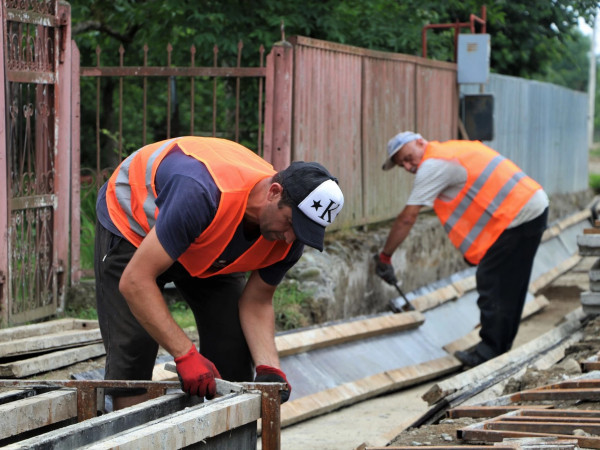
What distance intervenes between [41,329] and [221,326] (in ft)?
5.86

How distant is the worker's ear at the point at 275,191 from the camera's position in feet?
12.5

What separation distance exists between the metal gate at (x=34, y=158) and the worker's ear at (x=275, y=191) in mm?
2781

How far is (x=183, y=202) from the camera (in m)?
3.67

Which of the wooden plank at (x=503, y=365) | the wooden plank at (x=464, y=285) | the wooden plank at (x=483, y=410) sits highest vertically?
the wooden plank at (x=483, y=410)

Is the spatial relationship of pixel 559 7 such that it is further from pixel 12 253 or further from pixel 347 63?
pixel 12 253

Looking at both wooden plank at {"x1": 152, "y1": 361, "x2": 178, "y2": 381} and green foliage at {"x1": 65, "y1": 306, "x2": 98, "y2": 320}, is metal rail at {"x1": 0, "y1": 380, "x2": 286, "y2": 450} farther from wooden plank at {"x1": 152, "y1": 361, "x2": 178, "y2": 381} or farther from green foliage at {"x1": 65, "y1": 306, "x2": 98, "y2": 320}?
green foliage at {"x1": 65, "y1": 306, "x2": 98, "y2": 320}

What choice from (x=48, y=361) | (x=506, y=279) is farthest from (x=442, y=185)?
(x=48, y=361)

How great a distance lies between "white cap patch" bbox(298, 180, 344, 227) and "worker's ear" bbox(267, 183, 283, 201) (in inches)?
4.3

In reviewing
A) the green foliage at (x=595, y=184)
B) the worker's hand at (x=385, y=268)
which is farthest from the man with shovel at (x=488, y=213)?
the green foliage at (x=595, y=184)

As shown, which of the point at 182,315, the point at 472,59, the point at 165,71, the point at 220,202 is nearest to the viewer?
the point at 220,202

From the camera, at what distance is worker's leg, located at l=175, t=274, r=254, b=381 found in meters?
4.49

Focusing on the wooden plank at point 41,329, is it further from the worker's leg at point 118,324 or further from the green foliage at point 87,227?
the green foliage at point 87,227

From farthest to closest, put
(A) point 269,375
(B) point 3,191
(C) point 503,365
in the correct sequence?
1. (C) point 503,365
2. (B) point 3,191
3. (A) point 269,375

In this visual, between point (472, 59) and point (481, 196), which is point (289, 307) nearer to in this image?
point (481, 196)
